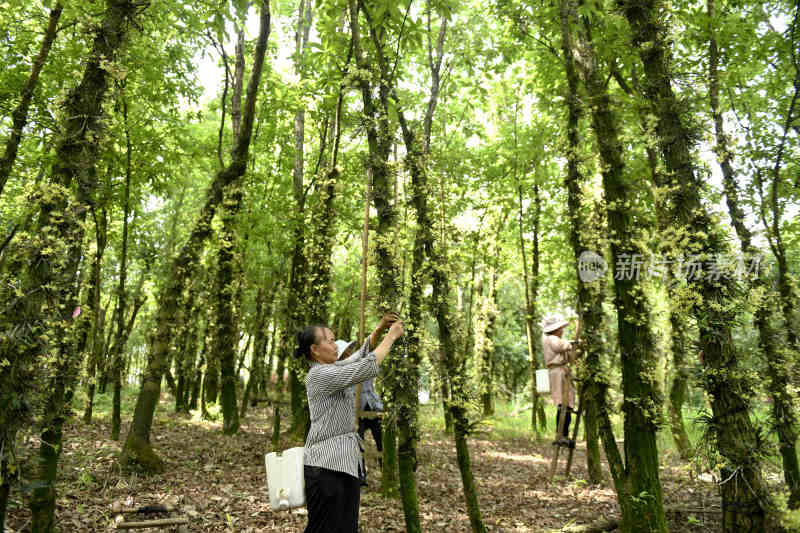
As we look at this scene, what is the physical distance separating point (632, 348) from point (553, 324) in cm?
455

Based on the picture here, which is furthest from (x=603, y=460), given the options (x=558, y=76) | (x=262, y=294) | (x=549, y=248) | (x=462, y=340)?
(x=262, y=294)

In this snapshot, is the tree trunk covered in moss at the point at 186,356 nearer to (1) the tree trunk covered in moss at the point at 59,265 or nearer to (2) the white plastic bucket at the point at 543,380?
(1) the tree trunk covered in moss at the point at 59,265

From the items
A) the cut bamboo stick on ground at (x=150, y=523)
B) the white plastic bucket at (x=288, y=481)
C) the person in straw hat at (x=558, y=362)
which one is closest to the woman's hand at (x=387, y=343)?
the white plastic bucket at (x=288, y=481)

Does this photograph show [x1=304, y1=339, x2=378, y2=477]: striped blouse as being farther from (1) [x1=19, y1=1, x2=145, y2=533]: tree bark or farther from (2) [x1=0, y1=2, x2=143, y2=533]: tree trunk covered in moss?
(1) [x1=19, y1=1, x2=145, y2=533]: tree bark

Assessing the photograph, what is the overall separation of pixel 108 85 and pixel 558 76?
680 centimetres

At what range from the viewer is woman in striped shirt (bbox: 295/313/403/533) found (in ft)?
11.4

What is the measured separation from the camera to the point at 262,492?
6.81 m

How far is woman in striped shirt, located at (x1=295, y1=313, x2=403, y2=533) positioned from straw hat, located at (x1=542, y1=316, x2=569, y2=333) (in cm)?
604

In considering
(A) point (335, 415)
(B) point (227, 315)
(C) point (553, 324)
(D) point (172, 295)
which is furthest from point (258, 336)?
(A) point (335, 415)

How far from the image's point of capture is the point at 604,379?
5.76 metres

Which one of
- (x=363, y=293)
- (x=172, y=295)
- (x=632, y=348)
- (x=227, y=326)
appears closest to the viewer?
(x=363, y=293)

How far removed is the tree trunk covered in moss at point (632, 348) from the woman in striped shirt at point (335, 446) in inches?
96.0

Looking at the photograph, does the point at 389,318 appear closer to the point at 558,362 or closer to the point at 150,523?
the point at 150,523

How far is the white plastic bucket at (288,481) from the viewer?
11.8 ft
